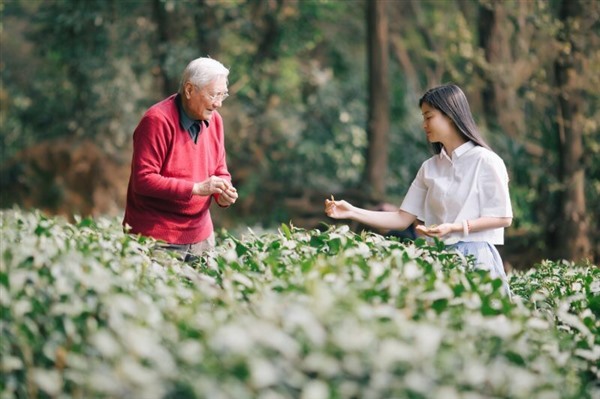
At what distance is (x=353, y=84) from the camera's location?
17375 mm

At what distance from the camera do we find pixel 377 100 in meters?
14.2

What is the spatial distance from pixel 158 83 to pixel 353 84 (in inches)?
131

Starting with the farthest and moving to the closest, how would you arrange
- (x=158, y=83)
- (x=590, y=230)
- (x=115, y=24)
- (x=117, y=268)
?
(x=158, y=83) < (x=115, y=24) < (x=590, y=230) < (x=117, y=268)

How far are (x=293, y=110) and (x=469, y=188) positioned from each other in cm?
1146

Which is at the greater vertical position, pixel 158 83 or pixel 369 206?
pixel 158 83

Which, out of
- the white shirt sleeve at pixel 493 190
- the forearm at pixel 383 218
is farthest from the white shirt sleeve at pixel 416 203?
the white shirt sleeve at pixel 493 190

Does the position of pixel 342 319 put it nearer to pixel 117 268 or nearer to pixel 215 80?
pixel 117 268

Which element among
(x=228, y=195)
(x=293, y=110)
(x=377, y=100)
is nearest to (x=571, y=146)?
(x=377, y=100)

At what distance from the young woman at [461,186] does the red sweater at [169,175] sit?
816 millimetres

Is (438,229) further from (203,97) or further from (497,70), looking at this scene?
(497,70)

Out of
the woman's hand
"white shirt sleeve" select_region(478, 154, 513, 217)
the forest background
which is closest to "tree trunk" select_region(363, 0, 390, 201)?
the forest background

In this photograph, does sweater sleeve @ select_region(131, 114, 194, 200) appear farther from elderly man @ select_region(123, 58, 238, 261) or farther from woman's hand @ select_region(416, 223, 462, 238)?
woman's hand @ select_region(416, 223, 462, 238)

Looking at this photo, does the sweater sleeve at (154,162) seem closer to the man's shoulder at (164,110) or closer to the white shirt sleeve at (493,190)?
the man's shoulder at (164,110)

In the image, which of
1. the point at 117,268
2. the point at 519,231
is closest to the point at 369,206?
the point at 519,231
